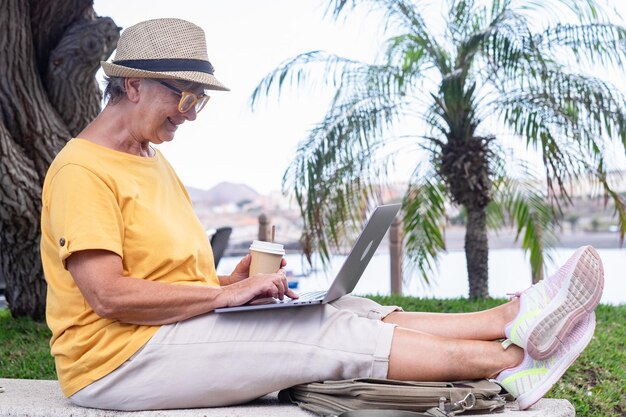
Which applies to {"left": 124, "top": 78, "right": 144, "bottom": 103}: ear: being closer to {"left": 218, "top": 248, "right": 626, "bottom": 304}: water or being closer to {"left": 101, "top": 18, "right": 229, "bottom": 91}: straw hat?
{"left": 101, "top": 18, "right": 229, "bottom": 91}: straw hat

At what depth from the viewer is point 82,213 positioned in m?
2.64

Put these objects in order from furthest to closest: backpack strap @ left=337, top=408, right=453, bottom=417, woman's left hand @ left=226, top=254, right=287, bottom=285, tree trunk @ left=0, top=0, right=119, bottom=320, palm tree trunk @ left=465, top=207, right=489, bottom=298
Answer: palm tree trunk @ left=465, top=207, right=489, bottom=298, tree trunk @ left=0, top=0, right=119, bottom=320, woman's left hand @ left=226, top=254, right=287, bottom=285, backpack strap @ left=337, top=408, right=453, bottom=417

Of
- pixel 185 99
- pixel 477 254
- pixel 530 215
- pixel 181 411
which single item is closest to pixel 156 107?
pixel 185 99

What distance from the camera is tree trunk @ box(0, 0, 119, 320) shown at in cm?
705

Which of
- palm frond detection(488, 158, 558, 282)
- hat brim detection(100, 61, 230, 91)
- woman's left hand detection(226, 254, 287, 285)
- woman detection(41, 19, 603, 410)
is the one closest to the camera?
woman detection(41, 19, 603, 410)

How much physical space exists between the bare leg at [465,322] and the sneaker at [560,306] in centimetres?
15

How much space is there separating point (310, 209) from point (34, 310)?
2.73m

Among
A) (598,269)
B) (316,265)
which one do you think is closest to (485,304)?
(316,265)

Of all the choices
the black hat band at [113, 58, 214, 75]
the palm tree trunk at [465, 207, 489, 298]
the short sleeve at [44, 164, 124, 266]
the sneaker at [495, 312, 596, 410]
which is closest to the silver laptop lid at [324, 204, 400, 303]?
the sneaker at [495, 312, 596, 410]

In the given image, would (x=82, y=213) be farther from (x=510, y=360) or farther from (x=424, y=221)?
(x=424, y=221)

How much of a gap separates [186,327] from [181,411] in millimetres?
256

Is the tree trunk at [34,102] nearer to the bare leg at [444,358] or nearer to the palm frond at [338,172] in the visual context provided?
the palm frond at [338,172]

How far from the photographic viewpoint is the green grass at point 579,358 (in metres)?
5.14

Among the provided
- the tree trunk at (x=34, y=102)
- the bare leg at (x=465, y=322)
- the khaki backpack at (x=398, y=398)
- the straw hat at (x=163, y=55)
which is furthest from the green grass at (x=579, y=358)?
the straw hat at (x=163, y=55)
